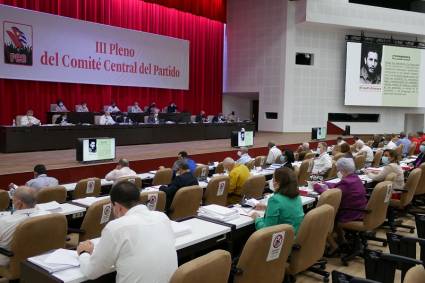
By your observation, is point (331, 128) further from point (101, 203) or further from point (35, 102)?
point (101, 203)

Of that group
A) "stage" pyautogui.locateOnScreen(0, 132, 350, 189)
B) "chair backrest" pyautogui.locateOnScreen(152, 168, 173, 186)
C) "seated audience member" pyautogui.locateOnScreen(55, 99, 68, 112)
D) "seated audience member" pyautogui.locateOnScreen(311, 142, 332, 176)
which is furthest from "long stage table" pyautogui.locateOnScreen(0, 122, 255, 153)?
"seated audience member" pyautogui.locateOnScreen(311, 142, 332, 176)

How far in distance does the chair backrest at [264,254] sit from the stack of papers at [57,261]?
973 millimetres

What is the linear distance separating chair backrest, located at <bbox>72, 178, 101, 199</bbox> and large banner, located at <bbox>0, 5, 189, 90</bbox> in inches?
294

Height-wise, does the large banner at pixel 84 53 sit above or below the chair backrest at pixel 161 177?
above

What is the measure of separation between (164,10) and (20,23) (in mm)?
6055

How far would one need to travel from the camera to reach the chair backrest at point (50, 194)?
14.5 feet

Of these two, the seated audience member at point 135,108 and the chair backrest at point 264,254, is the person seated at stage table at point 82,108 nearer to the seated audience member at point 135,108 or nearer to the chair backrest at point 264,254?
the seated audience member at point 135,108

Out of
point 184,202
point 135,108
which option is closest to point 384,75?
point 135,108

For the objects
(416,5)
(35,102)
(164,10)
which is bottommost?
(35,102)

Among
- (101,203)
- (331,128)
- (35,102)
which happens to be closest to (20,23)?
(35,102)

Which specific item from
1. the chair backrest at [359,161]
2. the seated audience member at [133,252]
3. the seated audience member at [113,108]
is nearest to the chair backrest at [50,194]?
the seated audience member at [133,252]

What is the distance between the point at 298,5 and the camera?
54.7 feet

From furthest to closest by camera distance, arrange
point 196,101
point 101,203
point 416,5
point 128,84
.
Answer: point 416,5 < point 196,101 < point 128,84 < point 101,203

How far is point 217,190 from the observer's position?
5.12 metres
